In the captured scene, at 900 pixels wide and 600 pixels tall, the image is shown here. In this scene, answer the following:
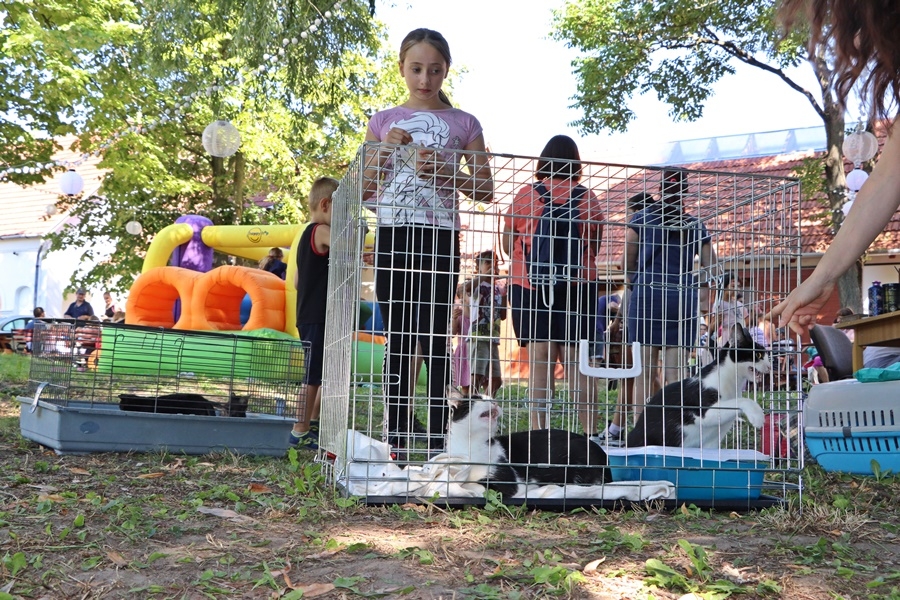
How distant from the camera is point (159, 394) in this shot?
4.06 metres

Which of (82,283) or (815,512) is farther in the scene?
(82,283)

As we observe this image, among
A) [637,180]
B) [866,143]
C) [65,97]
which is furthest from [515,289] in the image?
[65,97]

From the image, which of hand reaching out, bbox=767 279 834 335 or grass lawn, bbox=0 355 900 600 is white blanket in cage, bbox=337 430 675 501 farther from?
hand reaching out, bbox=767 279 834 335

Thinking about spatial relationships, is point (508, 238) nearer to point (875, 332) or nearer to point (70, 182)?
point (875, 332)

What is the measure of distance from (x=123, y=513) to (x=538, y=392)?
1.89 metres

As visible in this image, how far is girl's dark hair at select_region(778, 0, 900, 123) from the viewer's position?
1.43 meters

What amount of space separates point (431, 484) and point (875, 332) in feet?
10.0

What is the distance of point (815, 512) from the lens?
2.54m

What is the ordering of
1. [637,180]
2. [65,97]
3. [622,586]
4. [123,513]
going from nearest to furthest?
[622,586], [123,513], [637,180], [65,97]

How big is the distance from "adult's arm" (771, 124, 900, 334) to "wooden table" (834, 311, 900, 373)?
9.45ft

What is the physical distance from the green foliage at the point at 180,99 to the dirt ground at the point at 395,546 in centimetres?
476

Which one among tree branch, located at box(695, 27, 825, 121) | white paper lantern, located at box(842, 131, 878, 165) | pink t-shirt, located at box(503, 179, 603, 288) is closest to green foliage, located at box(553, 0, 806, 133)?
tree branch, located at box(695, 27, 825, 121)

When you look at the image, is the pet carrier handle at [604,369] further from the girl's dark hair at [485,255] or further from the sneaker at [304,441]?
the sneaker at [304,441]

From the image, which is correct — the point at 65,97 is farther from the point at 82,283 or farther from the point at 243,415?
the point at 243,415
